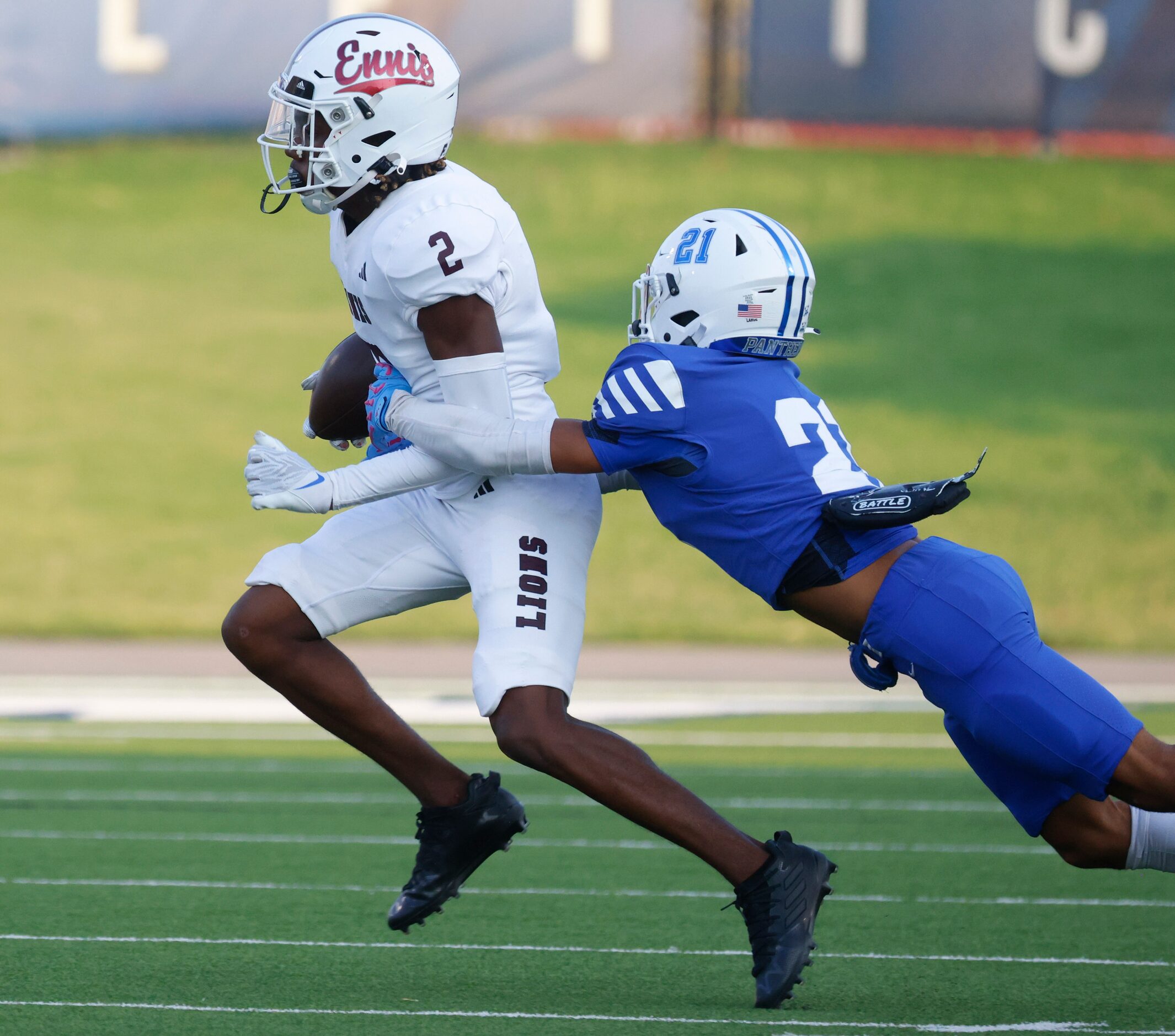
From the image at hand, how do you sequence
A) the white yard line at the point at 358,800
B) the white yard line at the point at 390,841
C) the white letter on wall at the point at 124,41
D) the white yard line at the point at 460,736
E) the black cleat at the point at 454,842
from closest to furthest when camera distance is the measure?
1. the black cleat at the point at 454,842
2. the white yard line at the point at 390,841
3. the white yard line at the point at 358,800
4. the white yard line at the point at 460,736
5. the white letter on wall at the point at 124,41

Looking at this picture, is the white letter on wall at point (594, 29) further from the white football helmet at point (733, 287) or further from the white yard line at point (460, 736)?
the white football helmet at point (733, 287)

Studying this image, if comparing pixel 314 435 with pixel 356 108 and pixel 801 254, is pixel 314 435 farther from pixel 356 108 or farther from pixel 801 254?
pixel 801 254

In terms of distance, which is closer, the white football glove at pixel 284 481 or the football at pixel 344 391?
the white football glove at pixel 284 481

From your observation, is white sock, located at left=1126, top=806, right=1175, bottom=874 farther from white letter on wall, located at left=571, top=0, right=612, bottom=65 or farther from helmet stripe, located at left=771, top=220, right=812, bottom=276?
white letter on wall, located at left=571, top=0, right=612, bottom=65

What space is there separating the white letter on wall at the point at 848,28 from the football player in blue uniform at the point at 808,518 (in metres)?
12.8

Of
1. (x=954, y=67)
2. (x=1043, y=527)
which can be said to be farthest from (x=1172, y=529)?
(x=954, y=67)

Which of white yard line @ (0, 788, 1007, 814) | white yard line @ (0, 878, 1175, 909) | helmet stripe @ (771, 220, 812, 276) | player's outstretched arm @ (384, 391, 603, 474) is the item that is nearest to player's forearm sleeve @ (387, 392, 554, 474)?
player's outstretched arm @ (384, 391, 603, 474)

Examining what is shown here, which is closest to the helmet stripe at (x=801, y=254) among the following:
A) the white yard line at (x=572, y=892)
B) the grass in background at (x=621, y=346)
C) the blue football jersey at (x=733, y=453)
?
the blue football jersey at (x=733, y=453)

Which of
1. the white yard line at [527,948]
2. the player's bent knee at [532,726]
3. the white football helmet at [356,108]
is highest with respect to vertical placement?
the white football helmet at [356,108]

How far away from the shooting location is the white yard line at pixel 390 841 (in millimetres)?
5121

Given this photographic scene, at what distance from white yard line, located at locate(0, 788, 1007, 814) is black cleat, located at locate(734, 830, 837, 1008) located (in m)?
2.53

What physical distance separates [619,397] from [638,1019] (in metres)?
1.12

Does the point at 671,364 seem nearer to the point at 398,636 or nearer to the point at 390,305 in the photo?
the point at 390,305

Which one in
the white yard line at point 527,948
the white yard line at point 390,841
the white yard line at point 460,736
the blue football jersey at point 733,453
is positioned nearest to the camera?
the blue football jersey at point 733,453
